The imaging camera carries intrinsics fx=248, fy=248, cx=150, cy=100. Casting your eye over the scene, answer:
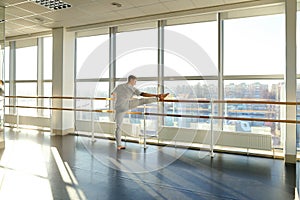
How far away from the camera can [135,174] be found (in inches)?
118

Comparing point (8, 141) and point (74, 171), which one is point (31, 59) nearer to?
point (8, 141)

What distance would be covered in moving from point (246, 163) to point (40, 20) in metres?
4.86

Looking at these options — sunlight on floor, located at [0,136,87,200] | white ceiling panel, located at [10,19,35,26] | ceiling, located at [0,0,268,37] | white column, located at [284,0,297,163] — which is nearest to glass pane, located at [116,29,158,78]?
ceiling, located at [0,0,268,37]

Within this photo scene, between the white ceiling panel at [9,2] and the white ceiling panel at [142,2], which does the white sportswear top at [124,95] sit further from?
the white ceiling panel at [9,2]

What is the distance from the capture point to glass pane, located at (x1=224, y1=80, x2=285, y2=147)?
13.5 ft

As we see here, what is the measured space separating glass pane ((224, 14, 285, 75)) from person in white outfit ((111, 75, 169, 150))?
144 centimetres

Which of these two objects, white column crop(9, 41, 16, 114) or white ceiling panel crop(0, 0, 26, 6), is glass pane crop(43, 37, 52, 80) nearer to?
white column crop(9, 41, 16, 114)

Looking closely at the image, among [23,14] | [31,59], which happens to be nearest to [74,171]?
[23,14]

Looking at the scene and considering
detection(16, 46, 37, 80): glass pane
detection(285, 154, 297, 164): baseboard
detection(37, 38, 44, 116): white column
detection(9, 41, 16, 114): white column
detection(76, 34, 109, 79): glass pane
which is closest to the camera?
detection(285, 154, 297, 164): baseboard

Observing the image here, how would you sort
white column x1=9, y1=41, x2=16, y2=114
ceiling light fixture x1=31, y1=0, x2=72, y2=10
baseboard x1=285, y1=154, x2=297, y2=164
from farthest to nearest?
white column x1=9, y1=41, x2=16, y2=114 → ceiling light fixture x1=31, y1=0, x2=72, y2=10 → baseboard x1=285, y1=154, x2=297, y2=164

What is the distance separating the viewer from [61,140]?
16.9 feet

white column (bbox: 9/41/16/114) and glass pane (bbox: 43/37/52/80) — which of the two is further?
white column (bbox: 9/41/16/114)

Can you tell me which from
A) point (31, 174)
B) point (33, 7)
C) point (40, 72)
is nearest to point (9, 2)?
point (33, 7)

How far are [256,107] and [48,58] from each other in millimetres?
5337
